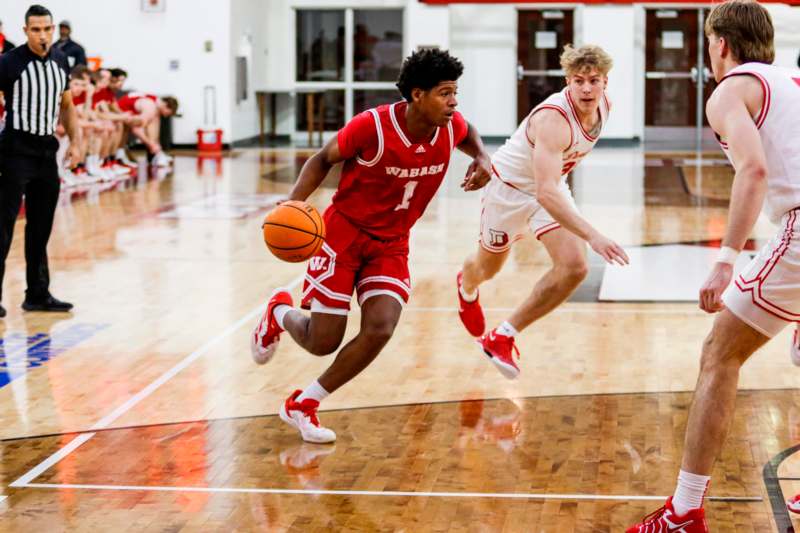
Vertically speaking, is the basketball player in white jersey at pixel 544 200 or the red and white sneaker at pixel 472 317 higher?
the basketball player in white jersey at pixel 544 200

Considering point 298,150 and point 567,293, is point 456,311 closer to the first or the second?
point 567,293

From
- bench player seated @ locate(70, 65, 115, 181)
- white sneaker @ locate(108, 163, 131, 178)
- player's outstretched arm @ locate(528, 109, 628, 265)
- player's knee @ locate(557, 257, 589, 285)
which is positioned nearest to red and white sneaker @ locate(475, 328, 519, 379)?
player's knee @ locate(557, 257, 589, 285)

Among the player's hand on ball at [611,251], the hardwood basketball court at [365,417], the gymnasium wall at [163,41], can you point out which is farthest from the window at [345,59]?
the player's hand on ball at [611,251]

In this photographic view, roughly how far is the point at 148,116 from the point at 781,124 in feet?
49.2

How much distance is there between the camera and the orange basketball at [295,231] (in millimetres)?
4609

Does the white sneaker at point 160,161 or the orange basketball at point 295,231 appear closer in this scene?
the orange basketball at point 295,231

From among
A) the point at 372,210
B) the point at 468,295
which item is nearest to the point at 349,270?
the point at 372,210

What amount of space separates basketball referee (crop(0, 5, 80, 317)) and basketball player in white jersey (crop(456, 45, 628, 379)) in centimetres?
255

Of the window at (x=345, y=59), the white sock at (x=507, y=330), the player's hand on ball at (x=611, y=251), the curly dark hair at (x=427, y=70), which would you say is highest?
the window at (x=345, y=59)

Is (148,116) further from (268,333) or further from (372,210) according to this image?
(372,210)

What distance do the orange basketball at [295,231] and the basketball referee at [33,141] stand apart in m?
3.01

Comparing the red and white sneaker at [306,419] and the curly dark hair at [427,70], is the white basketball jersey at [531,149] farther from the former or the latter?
the red and white sneaker at [306,419]

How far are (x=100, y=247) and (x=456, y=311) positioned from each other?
142 inches

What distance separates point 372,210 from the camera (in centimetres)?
481
